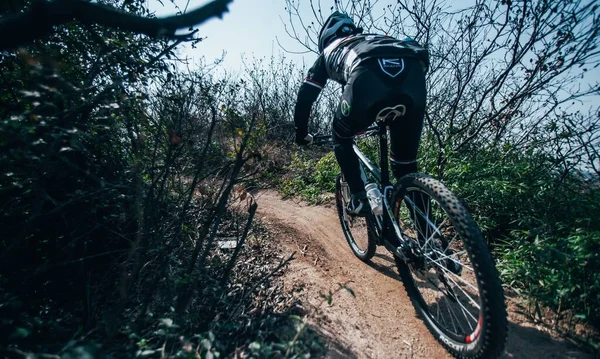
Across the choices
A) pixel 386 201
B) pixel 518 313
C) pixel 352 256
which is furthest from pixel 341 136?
pixel 518 313

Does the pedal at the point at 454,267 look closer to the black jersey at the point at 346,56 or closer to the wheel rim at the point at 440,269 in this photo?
the wheel rim at the point at 440,269

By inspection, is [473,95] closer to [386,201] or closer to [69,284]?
[386,201]

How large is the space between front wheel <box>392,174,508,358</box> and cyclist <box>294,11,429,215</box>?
436 mm

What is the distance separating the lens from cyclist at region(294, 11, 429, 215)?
238 cm

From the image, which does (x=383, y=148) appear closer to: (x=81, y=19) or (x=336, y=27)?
(x=336, y=27)

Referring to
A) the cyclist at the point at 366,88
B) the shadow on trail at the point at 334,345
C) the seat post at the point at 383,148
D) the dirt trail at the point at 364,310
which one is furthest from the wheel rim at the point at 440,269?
the shadow on trail at the point at 334,345

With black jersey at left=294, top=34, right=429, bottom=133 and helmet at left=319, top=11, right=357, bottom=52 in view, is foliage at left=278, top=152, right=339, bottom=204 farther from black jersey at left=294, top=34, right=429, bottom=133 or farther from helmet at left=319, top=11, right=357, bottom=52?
helmet at left=319, top=11, right=357, bottom=52

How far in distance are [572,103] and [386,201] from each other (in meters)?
3.67

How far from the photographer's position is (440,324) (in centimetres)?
221

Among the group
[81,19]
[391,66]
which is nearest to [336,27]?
[391,66]

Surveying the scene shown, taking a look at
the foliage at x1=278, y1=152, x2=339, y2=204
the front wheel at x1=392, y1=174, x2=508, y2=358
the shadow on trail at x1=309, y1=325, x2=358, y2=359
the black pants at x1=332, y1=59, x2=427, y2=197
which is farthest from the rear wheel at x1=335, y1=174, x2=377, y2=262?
the foliage at x1=278, y1=152, x2=339, y2=204

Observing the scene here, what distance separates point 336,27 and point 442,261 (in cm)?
239

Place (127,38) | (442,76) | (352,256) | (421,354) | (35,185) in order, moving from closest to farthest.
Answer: (35,185), (421,354), (127,38), (352,256), (442,76)

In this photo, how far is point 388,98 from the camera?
238cm
